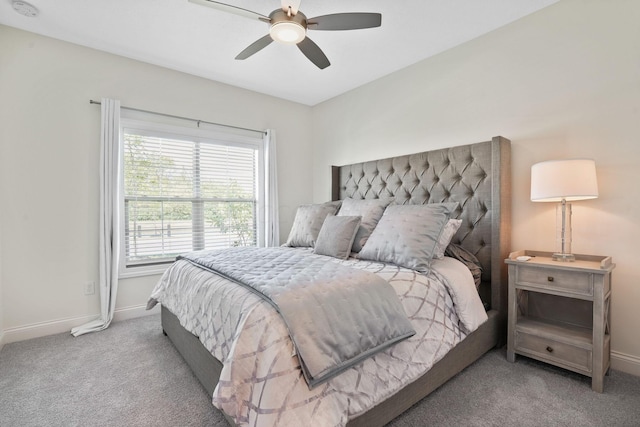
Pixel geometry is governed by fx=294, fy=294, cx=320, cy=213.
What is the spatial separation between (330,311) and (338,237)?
48.1 inches

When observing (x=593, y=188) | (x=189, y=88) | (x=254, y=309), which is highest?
(x=189, y=88)

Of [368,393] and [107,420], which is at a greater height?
[368,393]

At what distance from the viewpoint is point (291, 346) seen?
1.21m

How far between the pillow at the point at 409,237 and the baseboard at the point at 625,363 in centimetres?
144

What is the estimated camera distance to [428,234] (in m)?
2.12

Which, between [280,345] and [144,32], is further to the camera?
[144,32]

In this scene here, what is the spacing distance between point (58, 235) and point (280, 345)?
2.77 m

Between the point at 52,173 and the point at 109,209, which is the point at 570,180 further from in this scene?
the point at 52,173

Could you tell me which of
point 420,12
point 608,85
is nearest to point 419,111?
point 420,12

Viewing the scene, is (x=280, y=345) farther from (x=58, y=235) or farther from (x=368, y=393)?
(x=58, y=235)

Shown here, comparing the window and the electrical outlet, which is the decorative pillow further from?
the electrical outlet

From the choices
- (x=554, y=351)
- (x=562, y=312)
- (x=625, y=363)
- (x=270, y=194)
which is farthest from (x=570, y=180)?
(x=270, y=194)

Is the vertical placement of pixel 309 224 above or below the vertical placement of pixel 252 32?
below

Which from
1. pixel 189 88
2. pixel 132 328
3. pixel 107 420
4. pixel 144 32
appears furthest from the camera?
pixel 189 88
